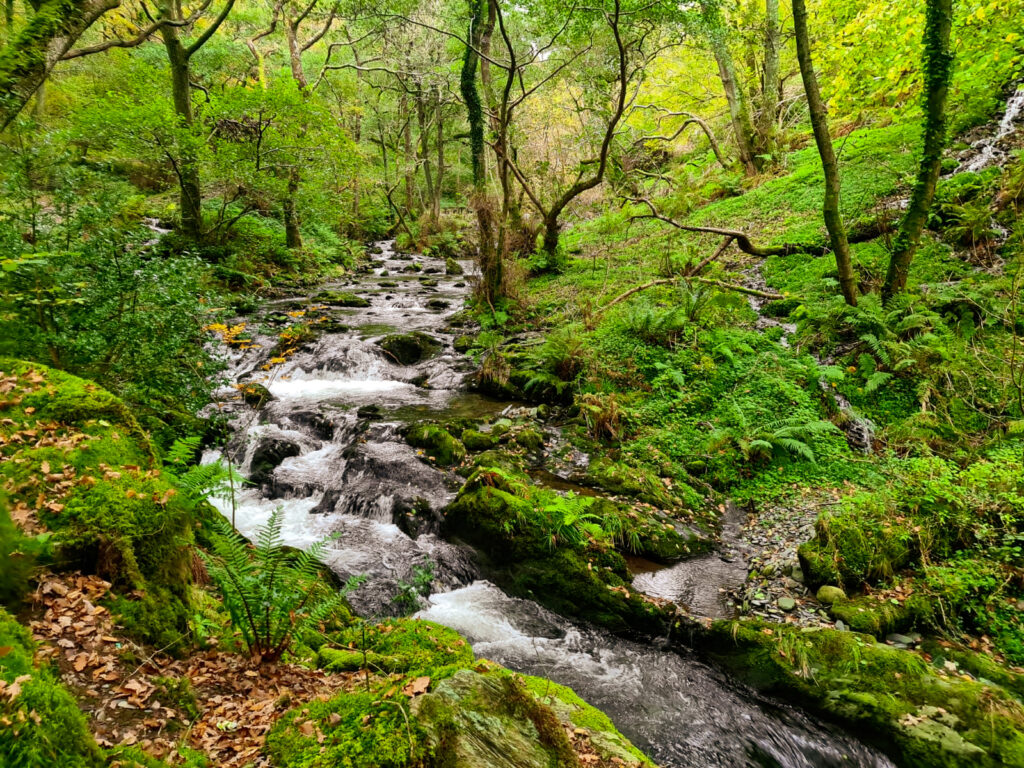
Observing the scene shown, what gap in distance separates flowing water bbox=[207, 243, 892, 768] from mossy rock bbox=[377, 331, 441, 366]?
0.15 m

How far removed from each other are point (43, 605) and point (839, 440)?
863cm

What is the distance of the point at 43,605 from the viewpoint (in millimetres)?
2424

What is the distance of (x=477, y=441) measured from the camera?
8.10m

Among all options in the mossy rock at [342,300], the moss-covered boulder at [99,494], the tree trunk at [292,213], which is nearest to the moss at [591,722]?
the moss-covered boulder at [99,494]

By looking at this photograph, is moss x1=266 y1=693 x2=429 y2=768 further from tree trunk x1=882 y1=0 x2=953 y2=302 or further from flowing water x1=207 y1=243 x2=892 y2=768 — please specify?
tree trunk x1=882 y1=0 x2=953 y2=302

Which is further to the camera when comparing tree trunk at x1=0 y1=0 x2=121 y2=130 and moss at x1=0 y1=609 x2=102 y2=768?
tree trunk at x1=0 y1=0 x2=121 y2=130

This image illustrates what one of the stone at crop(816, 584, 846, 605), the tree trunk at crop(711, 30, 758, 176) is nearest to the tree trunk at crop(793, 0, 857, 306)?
the stone at crop(816, 584, 846, 605)

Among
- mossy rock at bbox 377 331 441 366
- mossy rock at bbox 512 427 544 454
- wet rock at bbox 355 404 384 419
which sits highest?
mossy rock at bbox 377 331 441 366

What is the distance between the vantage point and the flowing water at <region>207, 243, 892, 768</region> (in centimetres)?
385

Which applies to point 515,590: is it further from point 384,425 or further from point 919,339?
point 919,339

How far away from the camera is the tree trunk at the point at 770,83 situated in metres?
15.2

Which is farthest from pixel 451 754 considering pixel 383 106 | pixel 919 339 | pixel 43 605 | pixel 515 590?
pixel 383 106

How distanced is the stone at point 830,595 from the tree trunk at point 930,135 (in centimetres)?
603

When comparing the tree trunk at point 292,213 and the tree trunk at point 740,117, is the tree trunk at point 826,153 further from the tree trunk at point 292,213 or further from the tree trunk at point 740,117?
the tree trunk at point 292,213
